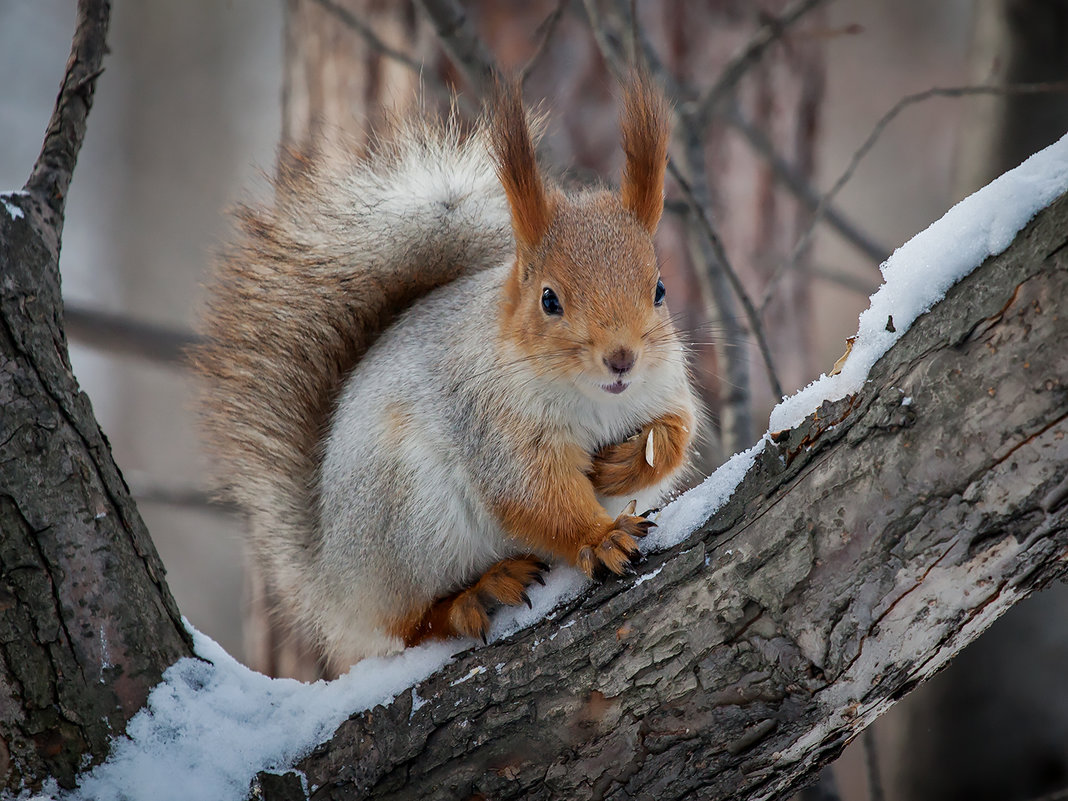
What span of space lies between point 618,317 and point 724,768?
73 centimetres

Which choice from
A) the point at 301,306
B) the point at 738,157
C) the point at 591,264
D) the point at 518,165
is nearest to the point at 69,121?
the point at 301,306

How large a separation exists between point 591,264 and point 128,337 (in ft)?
4.82

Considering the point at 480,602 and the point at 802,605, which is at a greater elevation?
the point at 480,602

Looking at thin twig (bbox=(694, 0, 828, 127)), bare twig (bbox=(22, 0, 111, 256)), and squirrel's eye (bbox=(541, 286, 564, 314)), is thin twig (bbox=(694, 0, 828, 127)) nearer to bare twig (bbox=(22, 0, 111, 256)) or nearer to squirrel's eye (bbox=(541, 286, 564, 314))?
squirrel's eye (bbox=(541, 286, 564, 314))

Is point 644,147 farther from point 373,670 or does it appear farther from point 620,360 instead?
point 373,670

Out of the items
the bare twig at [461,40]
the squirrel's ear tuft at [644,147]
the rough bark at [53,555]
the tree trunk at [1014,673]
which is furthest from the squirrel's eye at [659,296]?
the tree trunk at [1014,673]

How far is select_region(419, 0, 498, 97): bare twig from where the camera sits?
2049 millimetres

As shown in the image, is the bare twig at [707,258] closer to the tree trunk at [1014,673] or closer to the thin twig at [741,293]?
the thin twig at [741,293]

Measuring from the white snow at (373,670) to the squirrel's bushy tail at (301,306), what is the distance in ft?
1.64

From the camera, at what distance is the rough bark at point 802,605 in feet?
3.20

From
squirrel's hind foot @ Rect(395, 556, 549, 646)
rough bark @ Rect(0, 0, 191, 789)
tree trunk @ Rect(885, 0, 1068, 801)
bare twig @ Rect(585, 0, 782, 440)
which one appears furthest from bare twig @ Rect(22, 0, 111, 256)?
tree trunk @ Rect(885, 0, 1068, 801)

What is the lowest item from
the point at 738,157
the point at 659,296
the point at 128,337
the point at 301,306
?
the point at 659,296

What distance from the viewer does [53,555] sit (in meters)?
1.31

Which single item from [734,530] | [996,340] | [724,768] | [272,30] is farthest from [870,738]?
[272,30]
